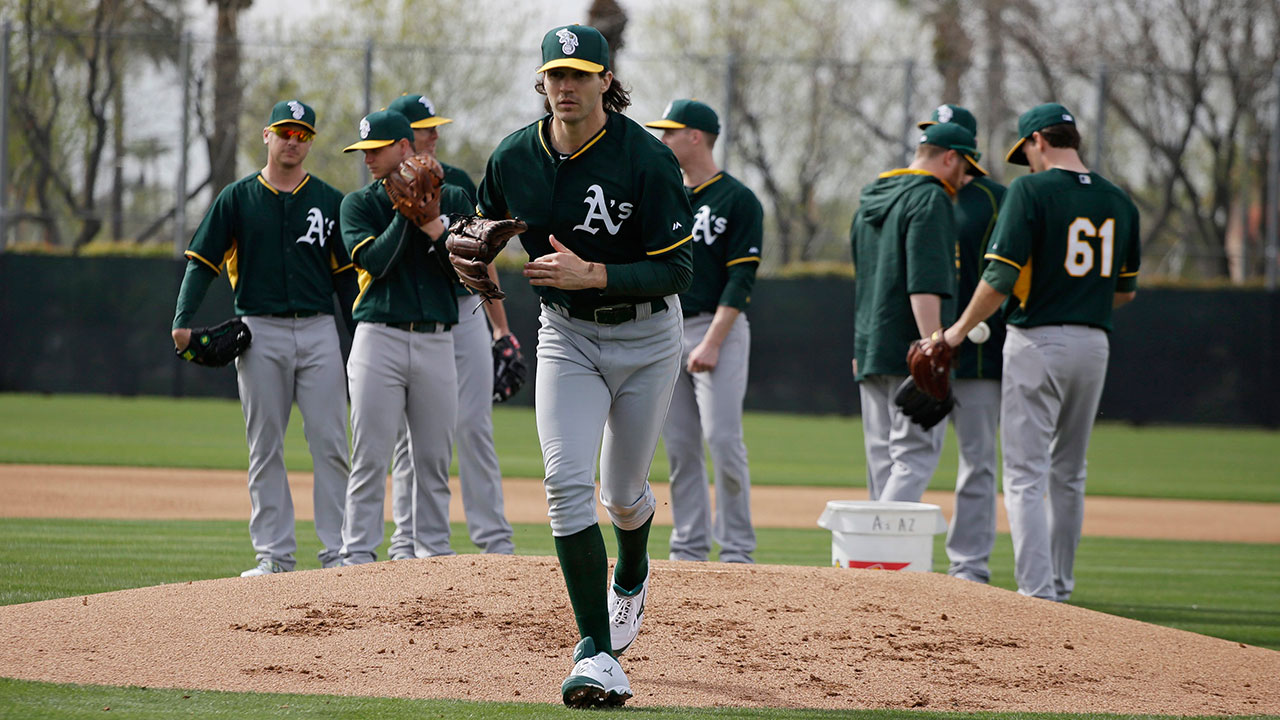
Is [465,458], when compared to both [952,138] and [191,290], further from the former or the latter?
[952,138]

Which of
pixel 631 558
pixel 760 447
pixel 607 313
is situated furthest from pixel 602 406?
pixel 760 447

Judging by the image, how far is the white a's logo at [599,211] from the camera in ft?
13.3

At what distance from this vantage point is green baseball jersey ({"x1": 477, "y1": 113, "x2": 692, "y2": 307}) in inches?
159

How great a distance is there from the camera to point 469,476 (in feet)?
22.5

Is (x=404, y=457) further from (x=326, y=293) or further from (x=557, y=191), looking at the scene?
(x=557, y=191)

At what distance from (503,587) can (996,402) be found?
3.05 metres

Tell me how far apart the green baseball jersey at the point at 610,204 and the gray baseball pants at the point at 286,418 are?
104 inches


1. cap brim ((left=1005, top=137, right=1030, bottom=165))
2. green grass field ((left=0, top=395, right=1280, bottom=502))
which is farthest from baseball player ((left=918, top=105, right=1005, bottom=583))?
green grass field ((left=0, top=395, right=1280, bottom=502))

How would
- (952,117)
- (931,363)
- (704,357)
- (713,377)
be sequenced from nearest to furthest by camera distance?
(931,363), (704,357), (713,377), (952,117)

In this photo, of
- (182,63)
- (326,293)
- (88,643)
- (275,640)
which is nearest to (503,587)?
(275,640)

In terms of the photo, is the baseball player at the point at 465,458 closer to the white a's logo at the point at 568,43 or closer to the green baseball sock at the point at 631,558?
the green baseball sock at the point at 631,558

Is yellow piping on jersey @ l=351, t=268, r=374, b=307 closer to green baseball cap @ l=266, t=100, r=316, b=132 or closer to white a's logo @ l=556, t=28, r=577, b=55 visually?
green baseball cap @ l=266, t=100, r=316, b=132

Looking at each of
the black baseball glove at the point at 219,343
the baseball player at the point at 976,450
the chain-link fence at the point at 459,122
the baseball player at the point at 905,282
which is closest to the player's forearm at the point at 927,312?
the baseball player at the point at 905,282

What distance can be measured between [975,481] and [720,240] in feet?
6.03
